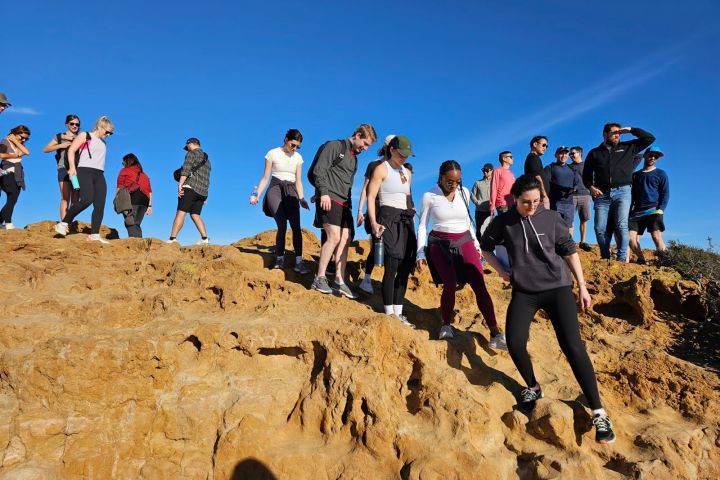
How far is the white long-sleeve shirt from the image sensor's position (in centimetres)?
513

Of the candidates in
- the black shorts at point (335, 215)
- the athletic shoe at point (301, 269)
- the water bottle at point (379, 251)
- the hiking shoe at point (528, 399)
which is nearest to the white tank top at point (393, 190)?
the water bottle at point (379, 251)

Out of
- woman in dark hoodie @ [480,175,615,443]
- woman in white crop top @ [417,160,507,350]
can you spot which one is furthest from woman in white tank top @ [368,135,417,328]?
woman in dark hoodie @ [480,175,615,443]

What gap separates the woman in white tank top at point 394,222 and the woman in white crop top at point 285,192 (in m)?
1.70

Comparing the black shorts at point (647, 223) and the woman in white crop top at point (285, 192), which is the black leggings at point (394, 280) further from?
the black shorts at point (647, 223)

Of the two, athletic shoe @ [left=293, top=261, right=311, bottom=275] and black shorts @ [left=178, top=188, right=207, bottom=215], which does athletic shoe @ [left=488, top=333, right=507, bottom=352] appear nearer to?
athletic shoe @ [left=293, top=261, right=311, bottom=275]

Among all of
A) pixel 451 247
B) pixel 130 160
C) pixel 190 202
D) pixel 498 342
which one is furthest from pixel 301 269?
pixel 130 160

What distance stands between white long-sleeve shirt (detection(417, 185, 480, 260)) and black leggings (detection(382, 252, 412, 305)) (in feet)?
1.65

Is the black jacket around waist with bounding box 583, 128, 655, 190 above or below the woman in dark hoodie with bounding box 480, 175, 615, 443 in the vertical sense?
above

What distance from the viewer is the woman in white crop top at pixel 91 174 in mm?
7199

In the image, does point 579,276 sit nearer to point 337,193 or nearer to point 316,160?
point 337,193

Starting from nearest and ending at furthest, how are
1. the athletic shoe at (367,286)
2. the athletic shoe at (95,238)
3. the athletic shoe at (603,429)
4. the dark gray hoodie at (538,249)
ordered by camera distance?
1. the athletic shoe at (603,429)
2. the dark gray hoodie at (538,249)
3. the athletic shoe at (367,286)
4. the athletic shoe at (95,238)

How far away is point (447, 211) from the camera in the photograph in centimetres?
512

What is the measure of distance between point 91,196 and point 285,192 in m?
3.39

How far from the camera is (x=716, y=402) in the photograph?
4434 mm
